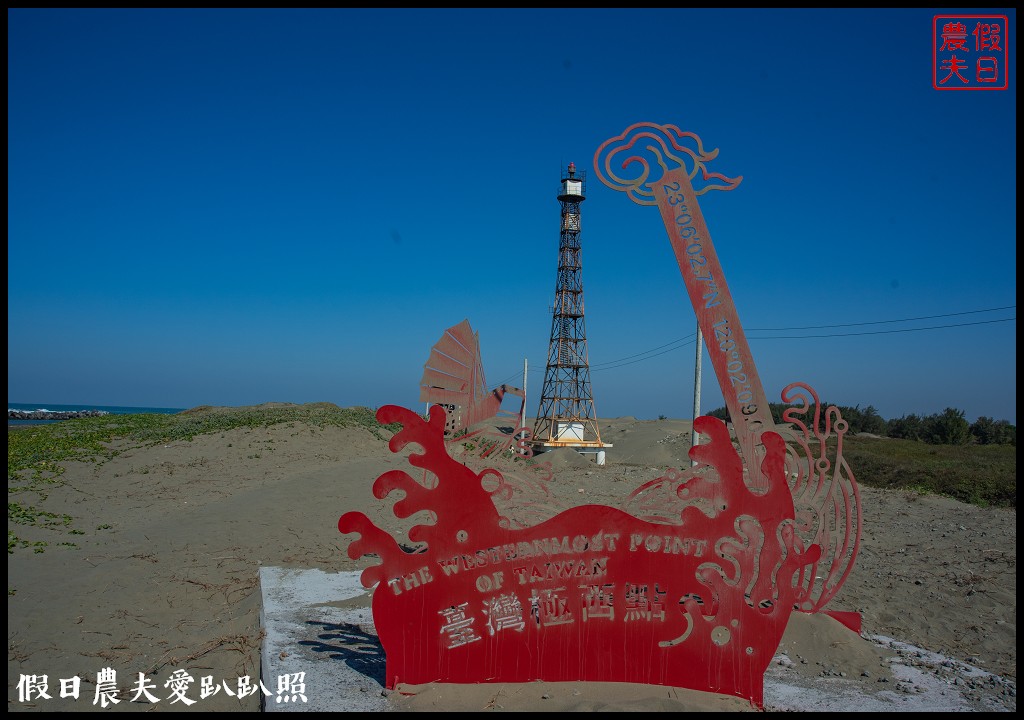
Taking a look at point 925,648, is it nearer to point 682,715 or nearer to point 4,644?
point 682,715

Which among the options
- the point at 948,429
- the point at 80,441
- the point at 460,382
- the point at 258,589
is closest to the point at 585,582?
the point at 460,382

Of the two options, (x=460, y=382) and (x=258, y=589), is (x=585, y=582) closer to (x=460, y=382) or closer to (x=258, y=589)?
(x=460, y=382)

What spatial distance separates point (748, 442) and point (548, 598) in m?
2.11

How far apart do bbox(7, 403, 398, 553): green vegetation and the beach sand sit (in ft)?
1.09

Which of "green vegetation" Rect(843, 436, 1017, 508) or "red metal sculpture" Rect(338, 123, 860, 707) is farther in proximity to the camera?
"green vegetation" Rect(843, 436, 1017, 508)

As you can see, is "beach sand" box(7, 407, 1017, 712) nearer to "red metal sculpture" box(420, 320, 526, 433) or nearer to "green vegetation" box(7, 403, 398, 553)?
"green vegetation" box(7, 403, 398, 553)

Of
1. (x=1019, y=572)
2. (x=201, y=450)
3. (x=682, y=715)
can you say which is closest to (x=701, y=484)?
(x=682, y=715)

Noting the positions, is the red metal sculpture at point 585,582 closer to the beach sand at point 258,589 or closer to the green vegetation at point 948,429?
the beach sand at point 258,589

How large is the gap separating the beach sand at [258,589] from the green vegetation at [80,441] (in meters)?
0.33

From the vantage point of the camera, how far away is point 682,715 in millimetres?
4457

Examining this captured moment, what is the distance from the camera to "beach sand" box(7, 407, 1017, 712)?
16.7ft

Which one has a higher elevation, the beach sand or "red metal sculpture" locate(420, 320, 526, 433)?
"red metal sculpture" locate(420, 320, 526, 433)

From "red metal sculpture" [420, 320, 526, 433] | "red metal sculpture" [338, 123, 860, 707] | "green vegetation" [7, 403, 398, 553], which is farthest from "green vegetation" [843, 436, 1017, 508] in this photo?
"green vegetation" [7, 403, 398, 553]

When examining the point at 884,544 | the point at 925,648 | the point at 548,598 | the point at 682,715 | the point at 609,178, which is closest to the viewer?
the point at 682,715
